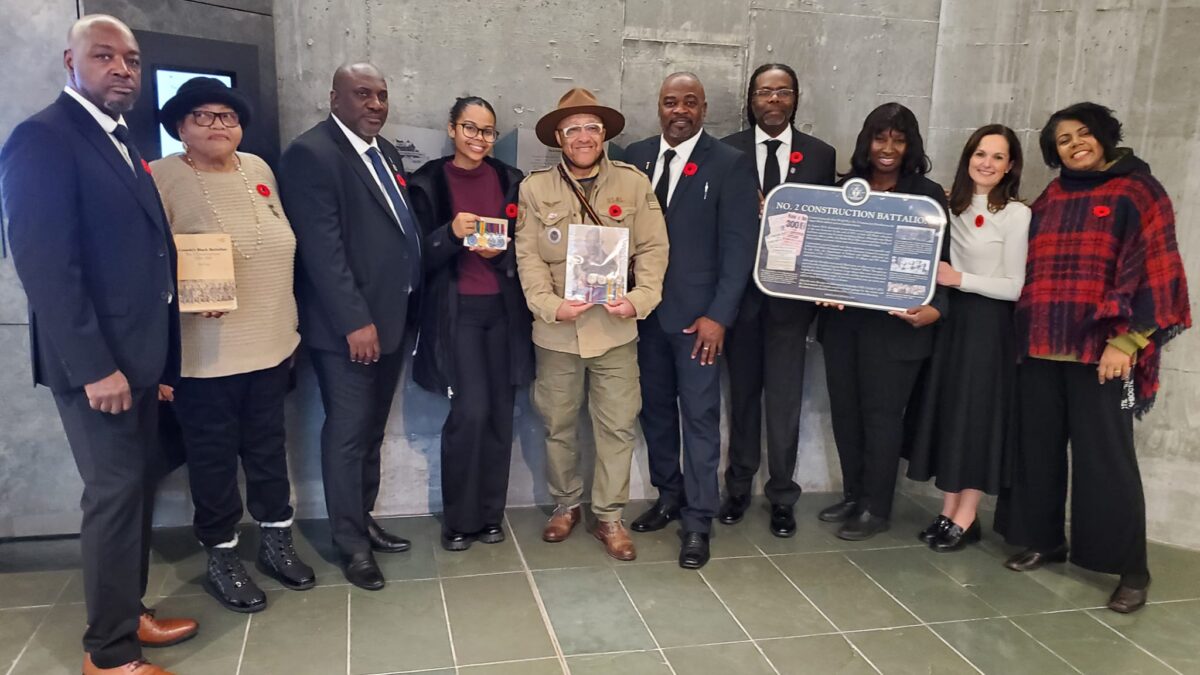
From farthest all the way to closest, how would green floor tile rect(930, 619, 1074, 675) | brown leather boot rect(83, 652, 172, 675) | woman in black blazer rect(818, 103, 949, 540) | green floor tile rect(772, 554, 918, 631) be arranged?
woman in black blazer rect(818, 103, 949, 540), green floor tile rect(772, 554, 918, 631), green floor tile rect(930, 619, 1074, 675), brown leather boot rect(83, 652, 172, 675)

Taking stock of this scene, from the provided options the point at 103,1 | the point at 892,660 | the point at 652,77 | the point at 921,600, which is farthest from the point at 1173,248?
the point at 103,1

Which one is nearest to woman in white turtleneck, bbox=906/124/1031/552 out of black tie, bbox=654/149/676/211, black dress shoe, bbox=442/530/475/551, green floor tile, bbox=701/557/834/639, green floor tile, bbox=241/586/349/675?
green floor tile, bbox=701/557/834/639

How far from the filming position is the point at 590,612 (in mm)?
3082

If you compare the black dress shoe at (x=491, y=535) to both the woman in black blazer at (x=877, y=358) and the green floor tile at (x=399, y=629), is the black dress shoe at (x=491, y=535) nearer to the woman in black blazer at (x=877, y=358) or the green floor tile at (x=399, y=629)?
the green floor tile at (x=399, y=629)

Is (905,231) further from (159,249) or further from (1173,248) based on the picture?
(159,249)

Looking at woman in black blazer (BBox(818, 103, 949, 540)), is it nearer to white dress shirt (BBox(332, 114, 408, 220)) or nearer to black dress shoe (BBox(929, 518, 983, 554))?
black dress shoe (BBox(929, 518, 983, 554))

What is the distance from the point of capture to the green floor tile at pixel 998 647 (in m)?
2.81

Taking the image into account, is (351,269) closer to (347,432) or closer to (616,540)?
(347,432)

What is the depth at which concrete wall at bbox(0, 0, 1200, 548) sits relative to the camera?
3.54 meters

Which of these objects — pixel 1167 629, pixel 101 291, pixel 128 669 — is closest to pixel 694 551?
pixel 1167 629

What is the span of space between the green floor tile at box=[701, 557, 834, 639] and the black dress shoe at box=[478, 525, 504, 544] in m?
0.90

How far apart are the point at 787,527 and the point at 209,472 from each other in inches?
95.3

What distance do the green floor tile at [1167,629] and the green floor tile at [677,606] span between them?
1.44 metres

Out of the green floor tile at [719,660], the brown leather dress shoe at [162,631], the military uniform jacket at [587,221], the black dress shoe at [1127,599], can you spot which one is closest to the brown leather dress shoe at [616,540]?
the green floor tile at [719,660]
